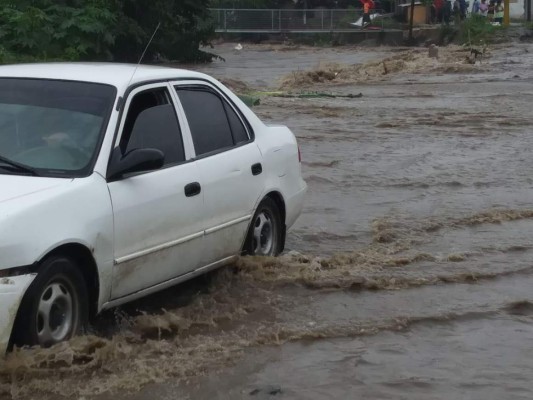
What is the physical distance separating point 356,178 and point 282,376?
Result: 7832mm

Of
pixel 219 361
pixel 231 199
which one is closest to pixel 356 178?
pixel 231 199

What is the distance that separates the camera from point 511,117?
2091cm

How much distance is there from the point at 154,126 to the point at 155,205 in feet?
2.08

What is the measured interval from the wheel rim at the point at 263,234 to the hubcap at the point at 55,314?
219cm

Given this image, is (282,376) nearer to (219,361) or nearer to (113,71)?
(219,361)

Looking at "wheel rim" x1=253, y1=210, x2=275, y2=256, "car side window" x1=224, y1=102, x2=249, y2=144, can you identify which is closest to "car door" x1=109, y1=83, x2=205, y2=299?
"car side window" x1=224, y1=102, x2=249, y2=144

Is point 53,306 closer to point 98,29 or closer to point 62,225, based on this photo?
point 62,225

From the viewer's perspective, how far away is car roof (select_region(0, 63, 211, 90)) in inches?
260

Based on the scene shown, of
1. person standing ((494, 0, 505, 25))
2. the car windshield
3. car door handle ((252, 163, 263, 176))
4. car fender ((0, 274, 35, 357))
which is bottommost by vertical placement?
person standing ((494, 0, 505, 25))

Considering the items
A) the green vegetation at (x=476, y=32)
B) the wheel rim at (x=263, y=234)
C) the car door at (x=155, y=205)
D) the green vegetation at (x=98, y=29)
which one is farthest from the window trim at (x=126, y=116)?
the green vegetation at (x=476, y=32)

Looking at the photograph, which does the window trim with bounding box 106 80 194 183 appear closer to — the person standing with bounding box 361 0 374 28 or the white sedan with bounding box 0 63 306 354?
the white sedan with bounding box 0 63 306 354

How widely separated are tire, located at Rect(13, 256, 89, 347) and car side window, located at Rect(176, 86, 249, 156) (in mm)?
1536

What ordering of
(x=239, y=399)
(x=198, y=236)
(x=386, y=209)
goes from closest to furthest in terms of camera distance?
(x=239, y=399) → (x=198, y=236) → (x=386, y=209)

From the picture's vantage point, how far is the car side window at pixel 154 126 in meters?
6.53
